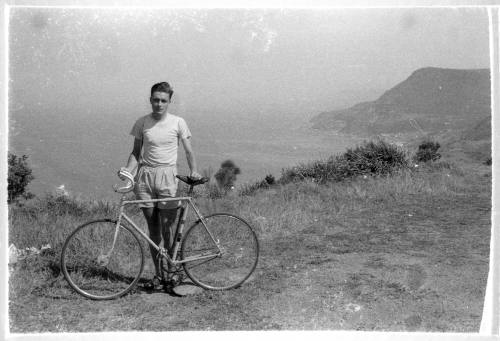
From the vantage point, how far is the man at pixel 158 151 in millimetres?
4051

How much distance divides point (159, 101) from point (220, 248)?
1.26 meters

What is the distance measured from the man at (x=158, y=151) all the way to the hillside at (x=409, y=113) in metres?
3.44

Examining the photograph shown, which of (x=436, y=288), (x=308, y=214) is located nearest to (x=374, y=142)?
(x=308, y=214)

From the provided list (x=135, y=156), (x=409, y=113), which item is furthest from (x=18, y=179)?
(x=409, y=113)

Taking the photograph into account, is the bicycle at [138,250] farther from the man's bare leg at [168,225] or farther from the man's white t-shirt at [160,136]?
the man's white t-shirt at [160,136]

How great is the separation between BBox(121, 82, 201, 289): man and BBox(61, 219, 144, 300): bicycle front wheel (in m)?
0.36

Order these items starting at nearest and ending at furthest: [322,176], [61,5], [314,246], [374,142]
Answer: [61,5] → [314,246] → [322,176] → [374,142]

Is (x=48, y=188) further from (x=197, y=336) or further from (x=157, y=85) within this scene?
(x=197, y=336)

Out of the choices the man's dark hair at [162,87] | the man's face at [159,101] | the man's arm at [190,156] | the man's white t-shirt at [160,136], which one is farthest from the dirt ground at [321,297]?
the man's dark hair at [162,87]

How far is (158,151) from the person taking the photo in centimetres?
409

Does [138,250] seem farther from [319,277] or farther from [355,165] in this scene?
[355,165]

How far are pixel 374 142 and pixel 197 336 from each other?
381 inches

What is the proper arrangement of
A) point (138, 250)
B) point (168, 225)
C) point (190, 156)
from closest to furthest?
point (190, 156)
point (168, 225)
point (138, 250)

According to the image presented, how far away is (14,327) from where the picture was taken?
12.5ft
